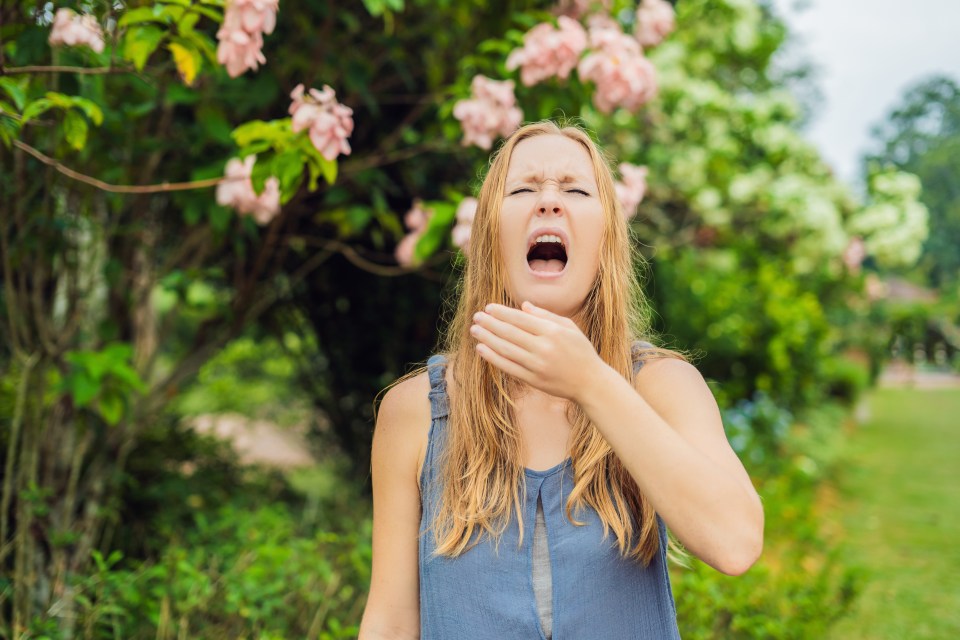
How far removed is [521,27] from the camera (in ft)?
10.2

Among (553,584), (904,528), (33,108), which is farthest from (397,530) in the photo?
(904,528)

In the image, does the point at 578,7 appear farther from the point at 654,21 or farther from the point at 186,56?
the point at 186,56

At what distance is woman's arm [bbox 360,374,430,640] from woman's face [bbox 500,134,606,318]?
12.1 inches

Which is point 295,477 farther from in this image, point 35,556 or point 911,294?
point 911,294

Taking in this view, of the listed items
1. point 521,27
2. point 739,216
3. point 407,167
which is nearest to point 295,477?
point 407,167

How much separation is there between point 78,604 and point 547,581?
191 centimetres

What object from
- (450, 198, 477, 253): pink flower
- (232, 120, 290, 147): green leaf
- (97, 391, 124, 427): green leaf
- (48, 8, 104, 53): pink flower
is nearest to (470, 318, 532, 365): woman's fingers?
(232, 120, 290, 147): green leaf

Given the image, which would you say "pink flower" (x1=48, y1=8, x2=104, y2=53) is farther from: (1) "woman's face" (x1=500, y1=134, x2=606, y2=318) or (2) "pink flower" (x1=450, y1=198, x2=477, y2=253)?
(1) "woman's face" (x1=500, y1=134, x2=606, y2=318)

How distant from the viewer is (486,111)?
97.3 inches

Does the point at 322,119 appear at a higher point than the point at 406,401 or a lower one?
higher

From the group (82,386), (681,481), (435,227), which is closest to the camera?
(681,481)

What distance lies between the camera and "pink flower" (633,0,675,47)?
2984 millimetres

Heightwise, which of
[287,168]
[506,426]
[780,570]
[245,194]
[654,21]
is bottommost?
[780,570]

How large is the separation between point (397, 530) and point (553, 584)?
0.28 m
